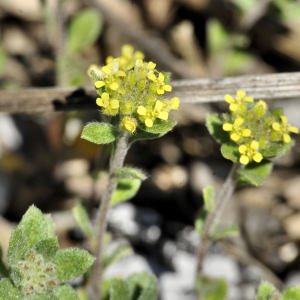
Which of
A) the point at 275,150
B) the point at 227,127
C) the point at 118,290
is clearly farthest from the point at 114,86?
the point at 118,290

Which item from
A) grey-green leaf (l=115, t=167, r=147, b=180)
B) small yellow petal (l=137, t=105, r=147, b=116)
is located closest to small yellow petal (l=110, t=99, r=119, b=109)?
small yellow petal (l=137, t=105, r=147, b=116)

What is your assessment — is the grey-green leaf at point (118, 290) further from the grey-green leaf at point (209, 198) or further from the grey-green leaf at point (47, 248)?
the grey-green leaf at point (209, 198)

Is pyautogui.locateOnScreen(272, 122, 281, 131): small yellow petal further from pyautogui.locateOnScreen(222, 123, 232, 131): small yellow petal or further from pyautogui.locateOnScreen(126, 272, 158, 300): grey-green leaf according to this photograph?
pyautogui.locateOnScreen(126, 272, 158, 300): grey-green leaf

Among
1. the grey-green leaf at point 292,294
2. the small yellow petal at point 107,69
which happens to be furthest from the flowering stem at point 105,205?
the grey-green leaf at point 292,294

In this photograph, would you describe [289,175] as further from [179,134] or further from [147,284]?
[147,284]

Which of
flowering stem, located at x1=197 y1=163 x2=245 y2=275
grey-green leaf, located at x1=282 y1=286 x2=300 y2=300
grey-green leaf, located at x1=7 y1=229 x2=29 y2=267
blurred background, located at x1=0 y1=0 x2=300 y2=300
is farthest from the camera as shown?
blurred background, located at x1=0 y1=0 x2=300 y2=300

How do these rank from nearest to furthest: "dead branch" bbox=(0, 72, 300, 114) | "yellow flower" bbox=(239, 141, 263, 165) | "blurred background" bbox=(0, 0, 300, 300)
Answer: "yellow flower" bbox=(239, 141, 263, 165) → "dead branch" bbox=(0, 72, 300, 114) → "blurred background" bbox=(0, 0, 300, 300)
